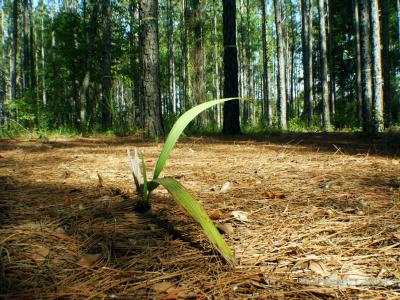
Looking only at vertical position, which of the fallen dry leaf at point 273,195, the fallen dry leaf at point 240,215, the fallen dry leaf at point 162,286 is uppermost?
the fallen dry leaf at point 273,195

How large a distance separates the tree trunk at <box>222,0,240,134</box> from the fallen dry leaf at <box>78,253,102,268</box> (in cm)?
539

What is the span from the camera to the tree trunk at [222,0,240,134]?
632 cm

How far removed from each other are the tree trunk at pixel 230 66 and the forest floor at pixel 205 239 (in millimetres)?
4235

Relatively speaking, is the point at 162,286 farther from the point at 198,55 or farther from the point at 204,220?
the point at 198,55

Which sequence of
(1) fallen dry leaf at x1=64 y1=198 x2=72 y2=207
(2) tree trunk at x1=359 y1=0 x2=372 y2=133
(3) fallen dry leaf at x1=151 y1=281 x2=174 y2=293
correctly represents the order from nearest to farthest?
(3) fallen dry leaf at x1=151 y1=281 x2=174 y2=293
(1) fallen dry leaf at x1=64 y1=198 x2=72 y2=207
(2) tree trunk at x1=359 y1=0 x2=372 y2=133

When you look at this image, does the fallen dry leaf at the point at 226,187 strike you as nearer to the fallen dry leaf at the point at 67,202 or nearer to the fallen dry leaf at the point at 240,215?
the fallen dry leaf at the point at 240,215

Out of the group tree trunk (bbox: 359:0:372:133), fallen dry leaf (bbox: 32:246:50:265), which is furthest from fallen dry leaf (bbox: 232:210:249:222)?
tree trunk (bbox: 359:0:372:133)

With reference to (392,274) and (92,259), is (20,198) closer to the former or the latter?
(92,259)

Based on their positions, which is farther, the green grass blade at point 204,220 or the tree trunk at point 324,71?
the tree trunk at point 324,71

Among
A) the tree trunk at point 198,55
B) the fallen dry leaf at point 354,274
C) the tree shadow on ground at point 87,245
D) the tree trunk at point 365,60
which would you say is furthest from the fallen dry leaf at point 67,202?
the tree trunk at point 198,55

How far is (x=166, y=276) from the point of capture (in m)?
0.94

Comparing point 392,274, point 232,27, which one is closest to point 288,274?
point 392,274

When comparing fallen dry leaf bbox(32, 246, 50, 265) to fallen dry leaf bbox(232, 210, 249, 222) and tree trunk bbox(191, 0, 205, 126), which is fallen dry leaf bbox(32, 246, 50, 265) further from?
tree trunk bbox(191, 0, 205, 126)

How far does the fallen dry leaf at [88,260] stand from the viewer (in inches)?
40.4
